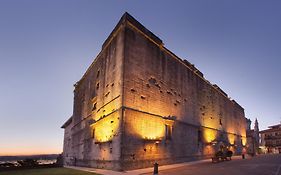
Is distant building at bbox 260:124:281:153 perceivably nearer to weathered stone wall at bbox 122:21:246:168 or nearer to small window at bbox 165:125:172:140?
weathered stone wall at bbox 122:21:246:168

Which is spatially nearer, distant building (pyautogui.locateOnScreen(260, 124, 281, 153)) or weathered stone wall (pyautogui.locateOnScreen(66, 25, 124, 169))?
weathered stone wall (pyautogui.locateOnScreen(66, 25, 124, 169))

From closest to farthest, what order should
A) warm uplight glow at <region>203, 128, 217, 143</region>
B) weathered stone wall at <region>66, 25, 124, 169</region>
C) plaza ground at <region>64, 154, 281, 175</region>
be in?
plaza ground at <region>64, 154, 281, 175</region>, weathered stone wall at <region>66, 25, 124, 169</region>, warm uplight glow at <region>203, 128, 217, 143</region>

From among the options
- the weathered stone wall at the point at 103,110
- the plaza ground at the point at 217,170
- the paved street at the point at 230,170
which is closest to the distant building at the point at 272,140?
the plaza ground at the point at 217,170

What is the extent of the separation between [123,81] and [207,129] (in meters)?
21.9

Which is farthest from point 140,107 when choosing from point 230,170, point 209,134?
point 209,134

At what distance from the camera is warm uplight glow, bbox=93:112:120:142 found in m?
22.9

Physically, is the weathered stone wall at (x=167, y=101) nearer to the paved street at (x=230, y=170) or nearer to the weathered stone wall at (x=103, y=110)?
the weathered stone wall at (x=103, y=110)

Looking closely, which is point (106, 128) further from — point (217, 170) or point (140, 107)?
point (217, 170)

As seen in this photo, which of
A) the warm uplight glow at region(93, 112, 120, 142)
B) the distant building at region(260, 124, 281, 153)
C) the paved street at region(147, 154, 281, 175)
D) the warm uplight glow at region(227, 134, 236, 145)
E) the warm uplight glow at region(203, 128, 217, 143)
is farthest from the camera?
the distant building at region(260, 124, 281, 153)

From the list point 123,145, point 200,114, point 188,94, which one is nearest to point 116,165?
point 123,145

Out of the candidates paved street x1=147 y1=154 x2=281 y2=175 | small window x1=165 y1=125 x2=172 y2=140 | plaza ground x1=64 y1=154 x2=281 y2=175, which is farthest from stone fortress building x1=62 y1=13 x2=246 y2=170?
paved street x1=147 y1=154 x2=281 y2=175

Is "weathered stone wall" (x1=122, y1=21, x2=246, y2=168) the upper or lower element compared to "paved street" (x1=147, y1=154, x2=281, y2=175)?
upper

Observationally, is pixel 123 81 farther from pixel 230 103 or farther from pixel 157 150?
pixel 230 103

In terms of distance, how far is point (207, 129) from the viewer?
3806 centimetres
